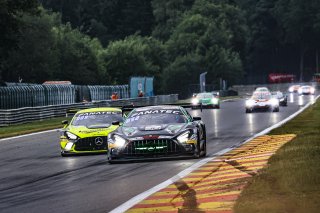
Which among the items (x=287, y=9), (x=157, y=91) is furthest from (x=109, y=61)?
(x=287, y=9)

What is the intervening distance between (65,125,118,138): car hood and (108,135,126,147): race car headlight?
3031mm

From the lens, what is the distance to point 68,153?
22.0 meters

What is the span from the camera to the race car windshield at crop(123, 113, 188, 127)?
62.7 feet

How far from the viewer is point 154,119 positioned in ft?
63.2

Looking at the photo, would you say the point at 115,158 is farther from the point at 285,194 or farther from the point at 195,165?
the point at 285,194

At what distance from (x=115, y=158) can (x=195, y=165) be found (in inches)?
86.3

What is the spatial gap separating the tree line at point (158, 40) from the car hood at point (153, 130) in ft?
114

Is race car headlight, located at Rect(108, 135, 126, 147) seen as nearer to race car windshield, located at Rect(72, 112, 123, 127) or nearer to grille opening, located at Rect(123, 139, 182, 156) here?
grille opening, located at Rect(123, 139, 182, 156)

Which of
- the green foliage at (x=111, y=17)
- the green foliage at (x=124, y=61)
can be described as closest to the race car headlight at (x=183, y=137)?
the green foliage at (x=124, y=61)

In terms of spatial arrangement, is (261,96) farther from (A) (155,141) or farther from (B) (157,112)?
(A) (155,141)

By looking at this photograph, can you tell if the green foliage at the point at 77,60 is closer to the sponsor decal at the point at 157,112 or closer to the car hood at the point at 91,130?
the car hood at the point at 91,130

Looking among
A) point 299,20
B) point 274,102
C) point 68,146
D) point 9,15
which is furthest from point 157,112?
point 299,20

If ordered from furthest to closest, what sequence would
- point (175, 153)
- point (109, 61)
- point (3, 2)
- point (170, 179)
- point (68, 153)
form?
point (109, 61) → point (3, 2) → point (68, 153) → point (175, 153) → point (170, 179)

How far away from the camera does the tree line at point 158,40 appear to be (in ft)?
288
